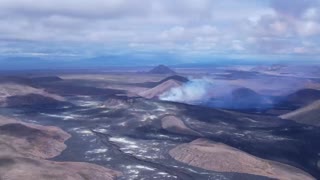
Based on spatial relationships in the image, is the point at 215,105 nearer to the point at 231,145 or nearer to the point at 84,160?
the point at 231,145

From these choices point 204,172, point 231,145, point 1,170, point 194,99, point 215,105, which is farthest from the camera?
point 194,99

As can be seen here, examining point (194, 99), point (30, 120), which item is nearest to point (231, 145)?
point (30, 120)

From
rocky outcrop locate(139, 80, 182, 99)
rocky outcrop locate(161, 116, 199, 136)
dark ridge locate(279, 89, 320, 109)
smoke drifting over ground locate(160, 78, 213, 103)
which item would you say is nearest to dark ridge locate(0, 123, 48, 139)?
rocky outcrop locate(161, 116, 199, 136)

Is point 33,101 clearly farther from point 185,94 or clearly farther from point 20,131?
point 20,131

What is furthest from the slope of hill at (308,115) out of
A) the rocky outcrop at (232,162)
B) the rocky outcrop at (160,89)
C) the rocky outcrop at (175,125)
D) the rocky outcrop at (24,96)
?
the rocky outcrop at (24,96)

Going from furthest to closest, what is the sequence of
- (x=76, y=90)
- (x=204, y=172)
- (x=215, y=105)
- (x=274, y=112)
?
(x=76, y=90) → (x=215, y=105) → (x=274, y=112) → (x=204, y=172)

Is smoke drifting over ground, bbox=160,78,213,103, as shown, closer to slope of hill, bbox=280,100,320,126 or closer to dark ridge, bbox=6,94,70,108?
dark ridge, bbox=6,94,70,108

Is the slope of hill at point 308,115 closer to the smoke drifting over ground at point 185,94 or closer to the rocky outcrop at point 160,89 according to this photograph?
the smoke drifting over ground at point 185,94
